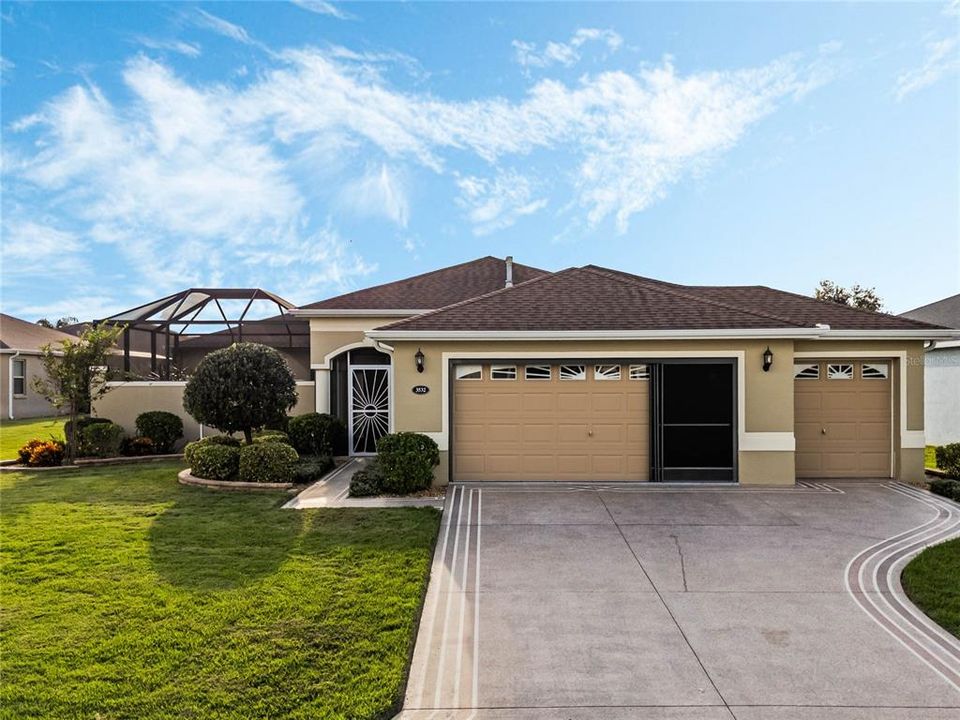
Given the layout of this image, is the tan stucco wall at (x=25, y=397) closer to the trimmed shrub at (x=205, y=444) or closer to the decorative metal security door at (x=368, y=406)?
the trimmed shrub at (x=205, y=444)

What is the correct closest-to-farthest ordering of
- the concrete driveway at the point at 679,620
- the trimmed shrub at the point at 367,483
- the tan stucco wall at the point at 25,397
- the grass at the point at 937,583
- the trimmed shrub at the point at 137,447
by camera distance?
the concrete driveway at the point at 679,620 < the grass at the point at 937,583 < the trimmed shrub at the point at 367,483 < the trimmed shrub at the point at 137,447 < the tan stucco wall at the point at 25,397

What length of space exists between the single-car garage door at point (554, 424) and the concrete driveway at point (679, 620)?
1957mm

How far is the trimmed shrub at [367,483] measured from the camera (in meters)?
8.73

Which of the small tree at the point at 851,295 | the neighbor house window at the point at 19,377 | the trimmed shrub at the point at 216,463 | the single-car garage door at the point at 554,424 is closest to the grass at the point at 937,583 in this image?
the single-car garage door at the point at 554,424

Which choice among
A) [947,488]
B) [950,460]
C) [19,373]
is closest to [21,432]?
[19,373]

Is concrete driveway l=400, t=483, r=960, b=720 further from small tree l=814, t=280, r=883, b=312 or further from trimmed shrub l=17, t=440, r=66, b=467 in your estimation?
small tree l=814, t=280, r=883, b=312

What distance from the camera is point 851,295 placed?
33812 millimetres

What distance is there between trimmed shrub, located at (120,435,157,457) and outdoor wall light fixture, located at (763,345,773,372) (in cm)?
1460

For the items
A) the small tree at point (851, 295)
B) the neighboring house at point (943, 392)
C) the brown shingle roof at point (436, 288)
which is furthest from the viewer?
the small tree at point (851, 295)

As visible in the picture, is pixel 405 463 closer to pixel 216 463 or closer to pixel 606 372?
pixel 216 463

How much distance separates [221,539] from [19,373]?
22.8m

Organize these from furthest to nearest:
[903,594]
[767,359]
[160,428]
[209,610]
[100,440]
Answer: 1. [160,428]
2. [100,440]
3. [767,359]
4. [903,594]
5. [209,610]

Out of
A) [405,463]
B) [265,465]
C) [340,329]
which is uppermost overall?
[340,329]

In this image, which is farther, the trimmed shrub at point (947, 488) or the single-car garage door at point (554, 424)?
the single-car garage door at point (554, 424)
